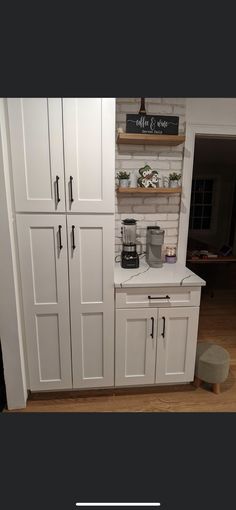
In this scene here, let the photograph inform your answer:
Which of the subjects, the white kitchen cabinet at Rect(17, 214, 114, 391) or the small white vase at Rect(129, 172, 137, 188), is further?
the small white vase at Rect(129, 172, 137, 188)

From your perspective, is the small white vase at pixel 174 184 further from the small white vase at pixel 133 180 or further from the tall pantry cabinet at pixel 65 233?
the tall pantry cabinet at pixel 65 233

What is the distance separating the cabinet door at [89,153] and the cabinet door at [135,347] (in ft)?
2.48

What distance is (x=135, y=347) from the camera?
1868mm

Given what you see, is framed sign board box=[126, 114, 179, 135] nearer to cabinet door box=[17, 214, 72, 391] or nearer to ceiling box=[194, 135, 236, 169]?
cabinet door box=[17, 214, 72, 391]

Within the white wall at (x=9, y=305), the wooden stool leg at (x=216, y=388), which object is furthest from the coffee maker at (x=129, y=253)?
the wooden stool leg at (x=216, y=388)

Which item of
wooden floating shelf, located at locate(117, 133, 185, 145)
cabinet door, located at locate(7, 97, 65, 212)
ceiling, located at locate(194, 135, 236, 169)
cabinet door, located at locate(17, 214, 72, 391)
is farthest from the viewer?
ceiling, located at locate(194, 135, 236, 169)

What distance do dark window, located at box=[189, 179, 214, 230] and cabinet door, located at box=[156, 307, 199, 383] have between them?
568cm

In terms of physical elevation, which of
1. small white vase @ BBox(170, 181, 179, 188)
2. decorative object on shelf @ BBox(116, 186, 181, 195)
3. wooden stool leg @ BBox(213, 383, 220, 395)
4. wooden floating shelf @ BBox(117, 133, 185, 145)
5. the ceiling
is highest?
the ceiling

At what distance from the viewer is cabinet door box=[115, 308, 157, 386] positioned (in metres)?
1.81

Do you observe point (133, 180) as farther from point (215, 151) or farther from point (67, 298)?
point (215, 151)

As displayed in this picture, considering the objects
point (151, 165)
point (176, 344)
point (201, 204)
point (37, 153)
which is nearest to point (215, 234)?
point (201, 204)

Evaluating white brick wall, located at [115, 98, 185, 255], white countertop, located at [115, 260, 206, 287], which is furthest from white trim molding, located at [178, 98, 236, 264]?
white countertop, located at [115, 260, 206, 287]

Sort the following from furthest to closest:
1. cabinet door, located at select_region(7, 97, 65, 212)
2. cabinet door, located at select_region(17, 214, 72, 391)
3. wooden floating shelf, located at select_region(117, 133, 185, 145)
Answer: wooden floating shelf, located at select_region(117, 133, 185, 145) → cabinet door, located at select_region(17, 214, 72, 391) → cabinet door, located at select_region(7, 97, 65, 212)

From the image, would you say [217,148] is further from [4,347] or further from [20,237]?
[4,347]
